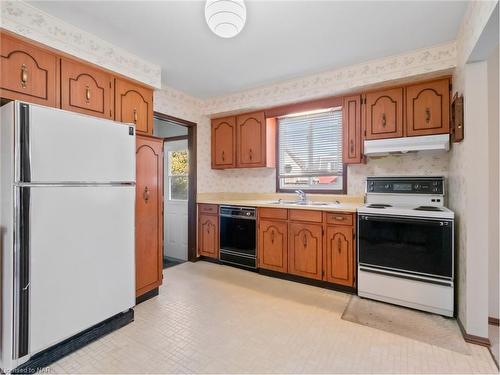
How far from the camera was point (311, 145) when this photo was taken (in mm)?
3723

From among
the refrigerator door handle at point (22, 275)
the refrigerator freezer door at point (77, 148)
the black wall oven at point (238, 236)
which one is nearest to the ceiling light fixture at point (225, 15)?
the refrigerator freezer door at point (77, 148)

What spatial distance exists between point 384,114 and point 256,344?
261cm

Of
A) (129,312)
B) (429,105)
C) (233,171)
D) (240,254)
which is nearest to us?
(129,312)

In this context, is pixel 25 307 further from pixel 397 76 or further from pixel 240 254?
pixel 397 76

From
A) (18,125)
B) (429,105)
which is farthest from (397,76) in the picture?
(18,125)

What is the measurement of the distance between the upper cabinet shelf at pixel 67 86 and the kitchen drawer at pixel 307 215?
192cm

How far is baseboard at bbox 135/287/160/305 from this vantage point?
2557 millimetres

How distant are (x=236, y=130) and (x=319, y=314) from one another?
276cm

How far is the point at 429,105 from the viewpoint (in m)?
2.65

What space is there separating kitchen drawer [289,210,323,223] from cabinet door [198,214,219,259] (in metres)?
1.26

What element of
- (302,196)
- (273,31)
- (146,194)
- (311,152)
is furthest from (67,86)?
(311,152)

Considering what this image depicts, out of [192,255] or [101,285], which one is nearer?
[101,285]

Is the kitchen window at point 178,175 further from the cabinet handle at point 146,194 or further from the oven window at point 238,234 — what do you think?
the cabinet handle at point 146,194

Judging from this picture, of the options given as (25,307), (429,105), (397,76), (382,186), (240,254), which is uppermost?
(397,76)
